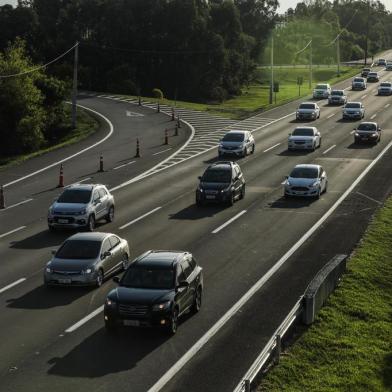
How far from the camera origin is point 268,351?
59.2 feet

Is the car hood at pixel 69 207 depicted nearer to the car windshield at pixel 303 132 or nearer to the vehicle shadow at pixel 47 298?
the vehicle shadow at pixel 47 298

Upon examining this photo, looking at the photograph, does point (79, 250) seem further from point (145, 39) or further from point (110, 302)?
point (145, 39)

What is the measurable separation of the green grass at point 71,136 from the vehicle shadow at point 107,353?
112ft

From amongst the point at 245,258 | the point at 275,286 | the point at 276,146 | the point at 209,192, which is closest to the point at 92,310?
the point at 275,286

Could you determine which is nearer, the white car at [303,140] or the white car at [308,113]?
the white car at [303,140]

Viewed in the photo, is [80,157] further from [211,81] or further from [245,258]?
[211,81]

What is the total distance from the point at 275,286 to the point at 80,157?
32.2 metres

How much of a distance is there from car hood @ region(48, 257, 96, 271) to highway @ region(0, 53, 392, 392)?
0.68m

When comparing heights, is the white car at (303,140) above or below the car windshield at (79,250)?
below

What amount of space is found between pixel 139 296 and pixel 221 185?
19.1 meters

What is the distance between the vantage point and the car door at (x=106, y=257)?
25500 mm

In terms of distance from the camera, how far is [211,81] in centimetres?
12088

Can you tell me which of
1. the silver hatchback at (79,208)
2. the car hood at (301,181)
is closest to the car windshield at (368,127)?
the car hood at (301,181)

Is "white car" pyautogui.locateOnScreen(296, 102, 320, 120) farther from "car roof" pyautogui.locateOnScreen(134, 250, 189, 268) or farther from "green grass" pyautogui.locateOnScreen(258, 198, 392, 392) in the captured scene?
"car roof" pyautogui.locateOnScreen(134, 250, 189, 268)
